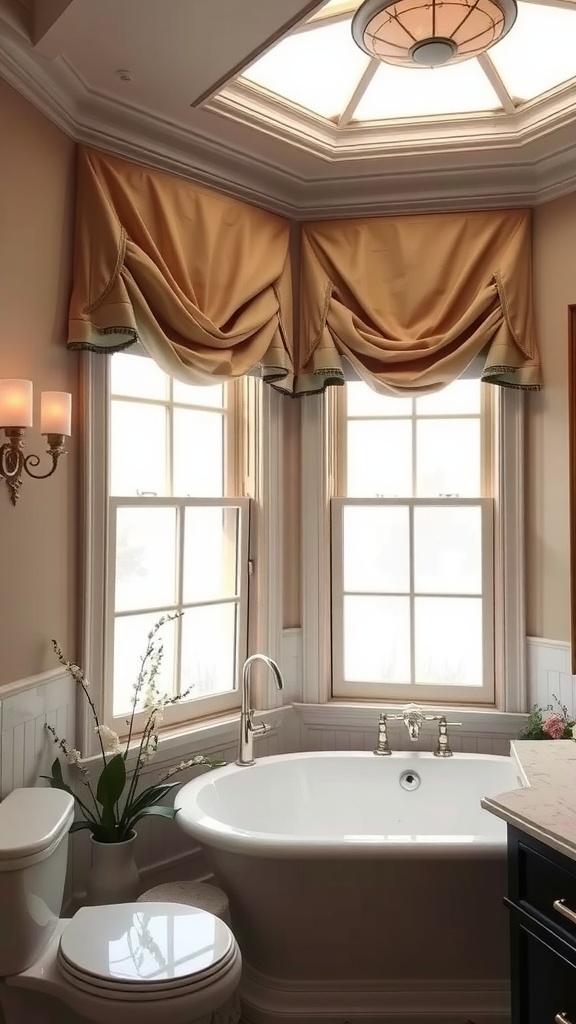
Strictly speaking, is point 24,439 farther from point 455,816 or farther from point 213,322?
point 455,816

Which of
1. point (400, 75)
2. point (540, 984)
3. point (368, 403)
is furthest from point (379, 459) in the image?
point (540, 984)

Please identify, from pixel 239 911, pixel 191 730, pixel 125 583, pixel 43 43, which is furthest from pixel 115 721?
pixel 43 43

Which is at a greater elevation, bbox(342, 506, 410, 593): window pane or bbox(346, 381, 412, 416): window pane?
bbox(346, 381, 412, 416): window pane

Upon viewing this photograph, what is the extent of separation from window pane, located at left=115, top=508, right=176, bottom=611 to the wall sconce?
0.50 m

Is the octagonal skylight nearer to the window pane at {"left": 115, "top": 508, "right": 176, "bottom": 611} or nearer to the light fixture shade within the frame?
the light fixture shade

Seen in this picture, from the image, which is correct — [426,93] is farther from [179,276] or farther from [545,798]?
[545,798]

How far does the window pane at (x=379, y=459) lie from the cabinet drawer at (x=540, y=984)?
1771 millimetres

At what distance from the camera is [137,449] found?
275cm

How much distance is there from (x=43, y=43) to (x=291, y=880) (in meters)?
2.39

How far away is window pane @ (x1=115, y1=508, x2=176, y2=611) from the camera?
2682 millimetres

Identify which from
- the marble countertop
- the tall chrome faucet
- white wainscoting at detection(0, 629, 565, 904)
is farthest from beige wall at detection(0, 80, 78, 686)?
the marble countertop

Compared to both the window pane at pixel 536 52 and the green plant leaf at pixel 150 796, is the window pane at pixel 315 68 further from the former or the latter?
the green plant leaf at pixel 150 796

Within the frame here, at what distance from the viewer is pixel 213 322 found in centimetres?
271

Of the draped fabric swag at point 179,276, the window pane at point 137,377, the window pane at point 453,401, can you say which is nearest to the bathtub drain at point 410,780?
the window pane at point 453,401
